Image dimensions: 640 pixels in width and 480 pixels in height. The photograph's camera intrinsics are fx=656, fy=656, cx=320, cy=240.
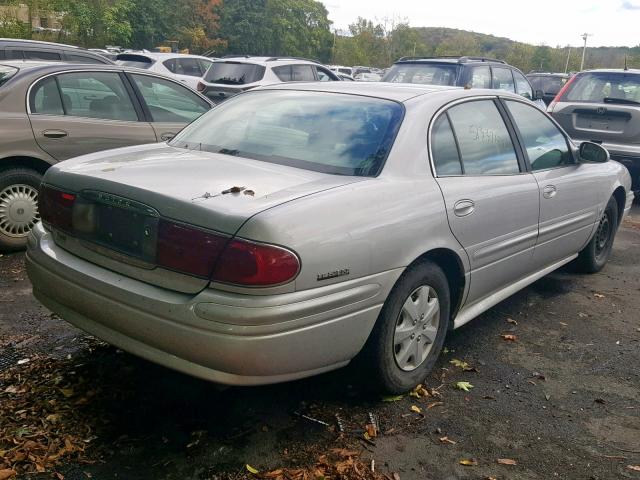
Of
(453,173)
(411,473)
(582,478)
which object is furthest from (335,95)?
(582,478)

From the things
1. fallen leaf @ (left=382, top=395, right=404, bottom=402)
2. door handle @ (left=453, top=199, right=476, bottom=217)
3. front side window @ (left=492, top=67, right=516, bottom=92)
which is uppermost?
front side window @ (left=492, top=67, right=516, bottom=92)

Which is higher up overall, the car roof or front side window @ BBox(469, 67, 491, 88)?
the car roof

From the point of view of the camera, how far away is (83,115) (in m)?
5.98

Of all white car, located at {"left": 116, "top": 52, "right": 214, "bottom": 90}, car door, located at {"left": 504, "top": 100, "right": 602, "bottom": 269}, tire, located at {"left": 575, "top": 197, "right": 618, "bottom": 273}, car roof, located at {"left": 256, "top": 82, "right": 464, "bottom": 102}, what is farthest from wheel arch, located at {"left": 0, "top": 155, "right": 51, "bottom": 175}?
white car, located at {"left": 116, "top": 52, "right": 214, "bottom": 90}

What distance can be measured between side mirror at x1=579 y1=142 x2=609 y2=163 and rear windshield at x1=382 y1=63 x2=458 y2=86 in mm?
4814

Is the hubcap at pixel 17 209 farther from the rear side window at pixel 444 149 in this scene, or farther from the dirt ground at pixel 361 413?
the rear side window at pixel 444 149

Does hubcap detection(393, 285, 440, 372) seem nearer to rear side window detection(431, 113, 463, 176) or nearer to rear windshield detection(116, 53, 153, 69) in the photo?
rear side window detection(431, 113, 463, 176)

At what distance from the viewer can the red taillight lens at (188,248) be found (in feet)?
8.78

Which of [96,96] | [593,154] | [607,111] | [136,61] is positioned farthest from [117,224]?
[136,61]

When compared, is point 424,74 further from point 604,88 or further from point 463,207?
point 463,207

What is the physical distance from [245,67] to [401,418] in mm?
10954

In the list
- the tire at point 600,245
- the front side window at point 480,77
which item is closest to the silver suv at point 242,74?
the front side window at point 480,77

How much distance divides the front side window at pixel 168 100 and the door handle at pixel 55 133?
3.01 feet

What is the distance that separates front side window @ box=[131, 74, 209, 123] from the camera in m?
6.44
